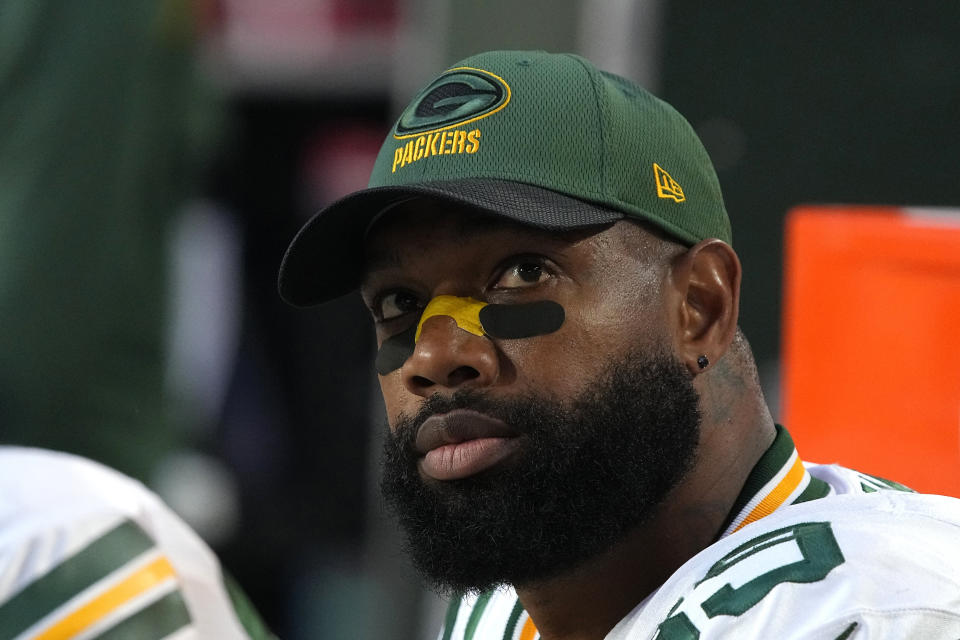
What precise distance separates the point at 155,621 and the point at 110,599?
74 millimetres

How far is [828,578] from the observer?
140cm

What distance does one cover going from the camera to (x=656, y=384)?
5.91 ft

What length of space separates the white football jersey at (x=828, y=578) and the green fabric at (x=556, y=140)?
48 centimetres

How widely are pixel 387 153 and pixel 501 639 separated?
0.79 metres

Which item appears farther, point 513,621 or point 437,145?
point 513,621

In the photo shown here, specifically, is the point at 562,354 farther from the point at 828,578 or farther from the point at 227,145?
the point at 227,145

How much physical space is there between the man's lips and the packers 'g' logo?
42cm

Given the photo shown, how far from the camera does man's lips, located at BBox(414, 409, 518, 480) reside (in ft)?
5.71

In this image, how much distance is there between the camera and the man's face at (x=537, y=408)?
5.73ft

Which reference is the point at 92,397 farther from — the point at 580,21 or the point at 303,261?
the point at 580,21

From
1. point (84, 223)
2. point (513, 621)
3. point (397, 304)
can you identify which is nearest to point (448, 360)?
point (397, 304)

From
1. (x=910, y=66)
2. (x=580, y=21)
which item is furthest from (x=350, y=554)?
(x=910, y=66)

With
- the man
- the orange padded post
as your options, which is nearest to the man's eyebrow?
the man

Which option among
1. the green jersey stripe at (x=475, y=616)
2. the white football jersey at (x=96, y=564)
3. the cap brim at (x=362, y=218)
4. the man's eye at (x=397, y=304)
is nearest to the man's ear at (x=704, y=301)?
the cap brim at (x=362, y=218)
